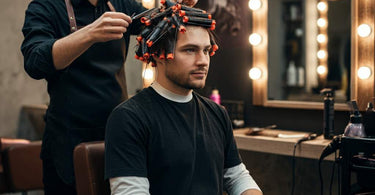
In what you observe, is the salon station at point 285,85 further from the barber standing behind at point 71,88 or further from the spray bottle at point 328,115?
the barber standing behind at point 71,88

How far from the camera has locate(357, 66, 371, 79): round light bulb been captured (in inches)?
95.1

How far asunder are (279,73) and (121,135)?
1.84 m

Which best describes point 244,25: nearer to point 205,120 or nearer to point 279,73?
point 279,73

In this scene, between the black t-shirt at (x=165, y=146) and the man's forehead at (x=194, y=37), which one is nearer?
the black t-shirt at (x=165, y=146)

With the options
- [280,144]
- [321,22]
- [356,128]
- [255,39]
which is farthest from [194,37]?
[321,22]

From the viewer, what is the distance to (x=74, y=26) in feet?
5.33

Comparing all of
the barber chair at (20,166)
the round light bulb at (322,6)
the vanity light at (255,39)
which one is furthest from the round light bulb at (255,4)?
the barber chair at (20,166)

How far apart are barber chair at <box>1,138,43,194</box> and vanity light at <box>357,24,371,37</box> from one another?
204 cm

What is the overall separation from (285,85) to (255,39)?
0.34 m

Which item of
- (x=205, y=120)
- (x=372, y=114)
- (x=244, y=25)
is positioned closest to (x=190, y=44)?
(x=205, y=120)

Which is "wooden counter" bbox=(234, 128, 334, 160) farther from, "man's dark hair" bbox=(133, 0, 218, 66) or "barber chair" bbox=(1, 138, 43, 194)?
"barber chair" bbox=(1, 138, 43, 194)

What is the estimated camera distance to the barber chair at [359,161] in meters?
1.81

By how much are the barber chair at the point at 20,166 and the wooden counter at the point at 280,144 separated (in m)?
1.31

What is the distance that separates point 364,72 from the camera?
243 centimetres
